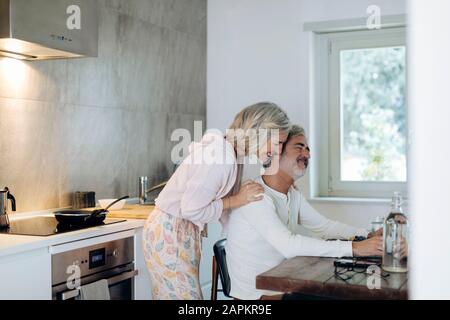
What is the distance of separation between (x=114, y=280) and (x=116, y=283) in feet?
0.17

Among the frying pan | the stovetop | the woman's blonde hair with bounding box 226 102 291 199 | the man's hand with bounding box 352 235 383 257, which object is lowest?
the man's hand with bounding box 352 235 383 257

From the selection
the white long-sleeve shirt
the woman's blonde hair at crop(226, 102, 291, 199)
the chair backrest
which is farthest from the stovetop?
the woman's blonde hair at crop(226, 102, 291, 199)

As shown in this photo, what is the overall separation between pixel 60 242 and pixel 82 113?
3.70 feet

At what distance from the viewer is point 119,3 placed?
12.1ft

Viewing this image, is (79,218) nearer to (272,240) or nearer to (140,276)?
(140,276)

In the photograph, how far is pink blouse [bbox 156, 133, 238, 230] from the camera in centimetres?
236

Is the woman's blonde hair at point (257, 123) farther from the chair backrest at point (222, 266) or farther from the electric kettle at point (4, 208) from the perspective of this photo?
the electric kettle at point (4, 208)

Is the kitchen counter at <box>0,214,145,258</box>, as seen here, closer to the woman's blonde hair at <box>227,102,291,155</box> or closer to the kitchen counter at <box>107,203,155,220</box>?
the kitchen counter at <box>107,203,155,220</box>

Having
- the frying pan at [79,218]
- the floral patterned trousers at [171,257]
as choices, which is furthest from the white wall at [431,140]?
the frying pan at [79,218]

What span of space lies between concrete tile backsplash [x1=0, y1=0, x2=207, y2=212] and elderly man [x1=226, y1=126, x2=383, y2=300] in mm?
1207

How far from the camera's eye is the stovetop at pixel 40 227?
2.48m

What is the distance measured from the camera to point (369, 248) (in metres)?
2.18

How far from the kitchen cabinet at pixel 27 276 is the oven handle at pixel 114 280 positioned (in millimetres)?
84
